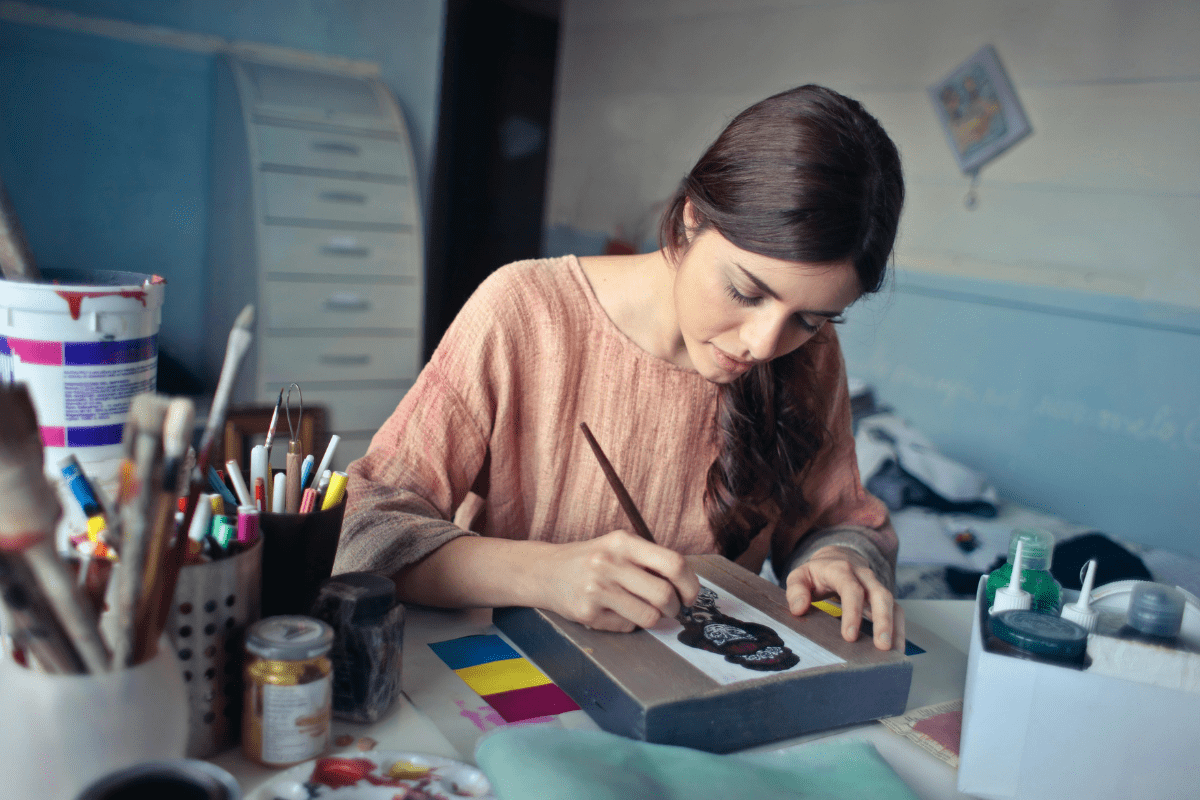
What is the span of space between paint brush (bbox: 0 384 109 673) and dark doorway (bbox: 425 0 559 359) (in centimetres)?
367

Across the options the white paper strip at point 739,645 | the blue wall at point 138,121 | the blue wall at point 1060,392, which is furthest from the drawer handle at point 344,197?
the white paper strip at point 739,645

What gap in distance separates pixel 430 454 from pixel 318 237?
2.03 m

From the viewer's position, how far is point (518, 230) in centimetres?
434

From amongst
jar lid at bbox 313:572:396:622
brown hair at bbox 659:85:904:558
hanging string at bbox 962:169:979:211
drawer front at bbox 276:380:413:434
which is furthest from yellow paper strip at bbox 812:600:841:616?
drawer front at bbox 276:380:413:434

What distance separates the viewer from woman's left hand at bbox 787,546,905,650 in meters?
0.82

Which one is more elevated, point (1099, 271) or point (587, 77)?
point (587, 77)

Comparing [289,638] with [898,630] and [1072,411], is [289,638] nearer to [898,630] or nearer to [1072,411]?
A: [898,630]

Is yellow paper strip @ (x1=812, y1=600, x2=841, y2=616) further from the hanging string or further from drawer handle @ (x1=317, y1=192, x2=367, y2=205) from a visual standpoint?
drawer handle @ (x1=317, y1=192, x2=367, y2=205)

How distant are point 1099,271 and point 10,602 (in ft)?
8.22

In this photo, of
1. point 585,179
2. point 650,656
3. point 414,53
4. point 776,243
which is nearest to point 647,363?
point 776,243

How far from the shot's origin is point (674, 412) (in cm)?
121

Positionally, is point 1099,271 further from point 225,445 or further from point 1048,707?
point 225,445

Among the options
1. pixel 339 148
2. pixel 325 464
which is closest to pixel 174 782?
pixel 325 464

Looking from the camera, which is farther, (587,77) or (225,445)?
(587,77)
